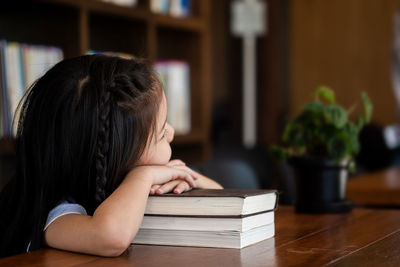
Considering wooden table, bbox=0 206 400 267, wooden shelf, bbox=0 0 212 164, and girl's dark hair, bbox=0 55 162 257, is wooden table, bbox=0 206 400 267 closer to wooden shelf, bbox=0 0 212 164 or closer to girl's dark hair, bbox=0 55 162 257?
girl's dark hair, bbox=0 55 162 257

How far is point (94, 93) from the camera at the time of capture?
1187mm

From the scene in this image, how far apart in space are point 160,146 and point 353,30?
13.9 ft

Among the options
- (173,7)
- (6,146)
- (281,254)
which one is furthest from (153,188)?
(173,7)

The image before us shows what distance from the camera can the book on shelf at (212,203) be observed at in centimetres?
108

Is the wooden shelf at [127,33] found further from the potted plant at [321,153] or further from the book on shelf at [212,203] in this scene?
the book on shelf at [212,203]

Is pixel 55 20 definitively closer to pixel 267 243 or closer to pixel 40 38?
pixel 40 38

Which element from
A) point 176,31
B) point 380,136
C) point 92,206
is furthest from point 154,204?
point 380,136

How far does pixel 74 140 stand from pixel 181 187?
204 millimetres

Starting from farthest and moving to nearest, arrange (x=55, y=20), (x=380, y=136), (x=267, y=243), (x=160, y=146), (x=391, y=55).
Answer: (x=391, y=55) < (x=380, y=136) < (x=55, y=20) < (x=160, y=146) < (x=267, y=243)

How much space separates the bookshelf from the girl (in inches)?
46.8

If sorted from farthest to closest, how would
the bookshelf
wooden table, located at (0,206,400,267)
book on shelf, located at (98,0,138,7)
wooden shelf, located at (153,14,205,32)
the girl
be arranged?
wooden shelf, located at (153,14,205,32) → book on shelf, located at (98,0,138,7) → the bookshelf → the girl → wooden table, located at (0,206,400,267)

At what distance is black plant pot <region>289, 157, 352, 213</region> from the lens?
5.41ft

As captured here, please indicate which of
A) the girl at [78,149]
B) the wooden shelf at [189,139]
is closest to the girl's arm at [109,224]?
the girl at [78,149]

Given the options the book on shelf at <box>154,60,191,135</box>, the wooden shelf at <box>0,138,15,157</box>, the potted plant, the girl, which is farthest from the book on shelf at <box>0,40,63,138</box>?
the girl
